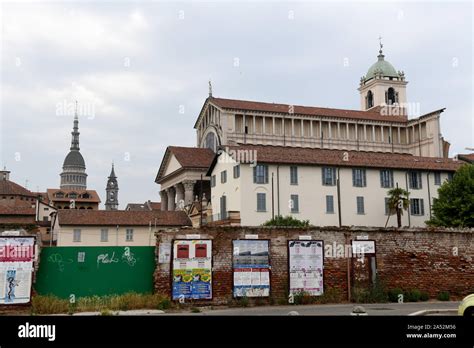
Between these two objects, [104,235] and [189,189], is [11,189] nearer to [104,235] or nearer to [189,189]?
[189,189]

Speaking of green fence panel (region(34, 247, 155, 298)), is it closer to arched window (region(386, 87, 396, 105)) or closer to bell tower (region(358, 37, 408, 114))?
bell tower (region(358, 37, 408, 114))

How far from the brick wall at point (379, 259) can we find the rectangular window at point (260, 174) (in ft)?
87.5

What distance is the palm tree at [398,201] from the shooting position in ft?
170

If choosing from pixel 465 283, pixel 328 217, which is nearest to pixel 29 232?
pixel 465 283

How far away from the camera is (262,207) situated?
51094mm

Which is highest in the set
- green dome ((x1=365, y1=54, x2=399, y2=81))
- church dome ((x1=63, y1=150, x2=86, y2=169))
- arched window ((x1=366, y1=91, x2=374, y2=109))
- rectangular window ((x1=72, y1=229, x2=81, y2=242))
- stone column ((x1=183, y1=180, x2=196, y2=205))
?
green dome ((x1=365, y1=54, x2=399, y2=81))

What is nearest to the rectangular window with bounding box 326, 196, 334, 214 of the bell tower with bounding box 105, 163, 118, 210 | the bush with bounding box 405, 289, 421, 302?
the bush with bounding box 405, 289, 421, 302

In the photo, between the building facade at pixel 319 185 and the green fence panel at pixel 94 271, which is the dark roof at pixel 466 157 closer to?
the building facade at pixel 319 185

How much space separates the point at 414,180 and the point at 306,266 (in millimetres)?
36157

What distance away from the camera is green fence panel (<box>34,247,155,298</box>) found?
65.4 ft

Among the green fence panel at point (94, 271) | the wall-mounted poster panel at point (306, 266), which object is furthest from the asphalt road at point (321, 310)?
the green fence panel at point (94, 271)

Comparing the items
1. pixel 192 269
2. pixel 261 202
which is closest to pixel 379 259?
pixel 192 269

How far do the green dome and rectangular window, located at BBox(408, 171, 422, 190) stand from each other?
61.5m
